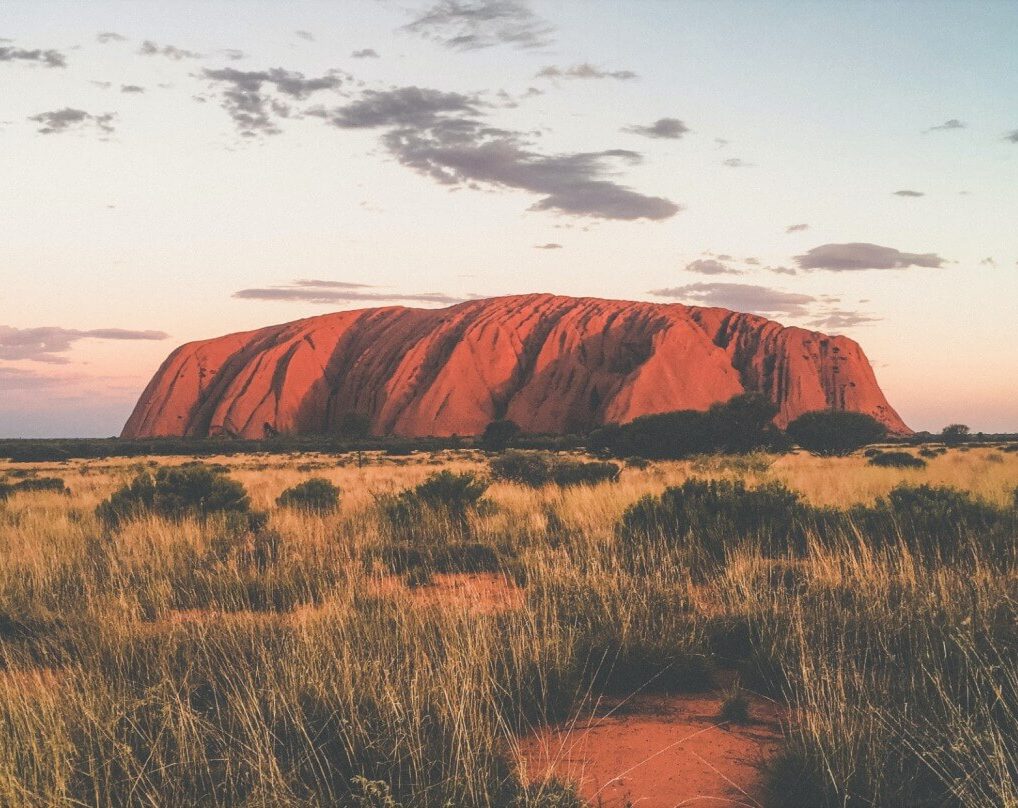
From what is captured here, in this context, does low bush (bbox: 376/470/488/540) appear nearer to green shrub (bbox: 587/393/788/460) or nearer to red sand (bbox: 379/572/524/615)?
red sand (bbox: 379/572/524/615)

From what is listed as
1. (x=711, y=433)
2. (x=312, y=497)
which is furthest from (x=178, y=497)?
(x=711, y=433)

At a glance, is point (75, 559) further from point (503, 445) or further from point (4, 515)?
point (503, 445)

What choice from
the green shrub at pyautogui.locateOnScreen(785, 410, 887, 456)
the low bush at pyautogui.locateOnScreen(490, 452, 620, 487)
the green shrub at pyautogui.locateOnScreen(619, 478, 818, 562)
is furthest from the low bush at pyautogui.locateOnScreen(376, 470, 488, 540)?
the green shrub at pyautogui.locateOnScreen(785, 410, 887, 456)

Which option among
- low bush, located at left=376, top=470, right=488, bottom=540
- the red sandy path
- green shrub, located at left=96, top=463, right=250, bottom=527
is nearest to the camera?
the red sandy path

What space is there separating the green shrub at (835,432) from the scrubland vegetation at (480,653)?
3034 cm

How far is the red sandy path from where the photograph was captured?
353cm

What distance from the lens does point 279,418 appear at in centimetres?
8562

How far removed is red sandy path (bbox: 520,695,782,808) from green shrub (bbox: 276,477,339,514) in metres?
10.8

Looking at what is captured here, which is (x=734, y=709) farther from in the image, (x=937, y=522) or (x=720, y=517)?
(x=937, y=522)

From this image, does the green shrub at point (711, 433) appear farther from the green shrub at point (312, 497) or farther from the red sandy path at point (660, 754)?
the red sandy path at point (660, 754)

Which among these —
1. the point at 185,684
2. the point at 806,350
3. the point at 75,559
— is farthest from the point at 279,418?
the point at 185,684

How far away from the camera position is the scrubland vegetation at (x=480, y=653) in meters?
3.41

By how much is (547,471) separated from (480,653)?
1718 centimetres

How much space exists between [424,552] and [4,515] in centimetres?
908
